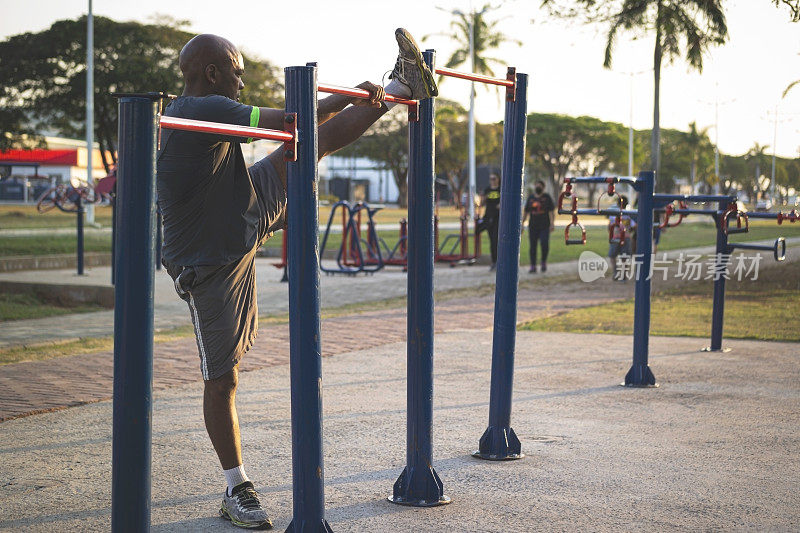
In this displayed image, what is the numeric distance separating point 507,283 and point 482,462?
85 cm

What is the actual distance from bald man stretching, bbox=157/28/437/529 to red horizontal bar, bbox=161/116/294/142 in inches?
12.4

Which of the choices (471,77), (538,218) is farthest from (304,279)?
(538,218)

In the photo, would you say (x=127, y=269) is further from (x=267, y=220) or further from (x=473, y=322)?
(x=473, y=322)

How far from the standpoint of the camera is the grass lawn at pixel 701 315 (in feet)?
31.5

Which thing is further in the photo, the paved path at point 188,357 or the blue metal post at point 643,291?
the blue metal post at point 643,291

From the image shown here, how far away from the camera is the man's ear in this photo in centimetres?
349

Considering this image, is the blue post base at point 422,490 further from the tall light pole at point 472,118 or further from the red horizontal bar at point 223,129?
the tall light pole at point 472,118

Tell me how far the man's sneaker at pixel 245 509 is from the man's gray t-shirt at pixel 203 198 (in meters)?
0.86

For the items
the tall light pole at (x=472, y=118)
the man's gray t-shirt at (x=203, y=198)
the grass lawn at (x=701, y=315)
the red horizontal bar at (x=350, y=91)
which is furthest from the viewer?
the tall light pole at (x=472, y=118)

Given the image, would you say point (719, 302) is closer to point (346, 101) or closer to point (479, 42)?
point (346, 101)

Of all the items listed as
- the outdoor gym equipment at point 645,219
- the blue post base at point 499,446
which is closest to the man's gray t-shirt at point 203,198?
the blue post base at point 499,446

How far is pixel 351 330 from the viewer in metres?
9.34

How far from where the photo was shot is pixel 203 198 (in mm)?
3545

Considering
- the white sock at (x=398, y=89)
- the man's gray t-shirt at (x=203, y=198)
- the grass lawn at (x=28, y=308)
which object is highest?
the white sock at (x=398, y=89)
